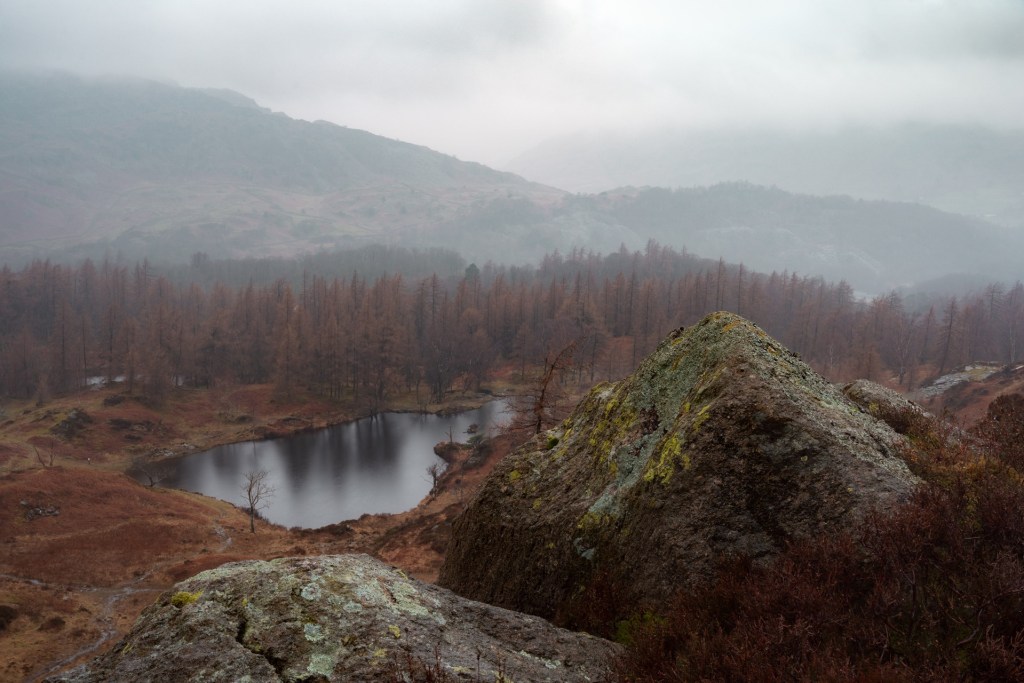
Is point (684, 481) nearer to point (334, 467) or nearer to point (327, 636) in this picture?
point (327, 636)

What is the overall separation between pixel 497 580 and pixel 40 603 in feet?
125

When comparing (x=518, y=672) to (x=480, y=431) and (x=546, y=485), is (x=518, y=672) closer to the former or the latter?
(x=546, y=485)

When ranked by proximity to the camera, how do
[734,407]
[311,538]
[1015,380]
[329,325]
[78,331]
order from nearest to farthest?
1. [734,407]
2. [311,538]
3. [1015,380]
4. [329,325]
5. [78,331]

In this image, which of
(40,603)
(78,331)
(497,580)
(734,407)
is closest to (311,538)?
(40,603)

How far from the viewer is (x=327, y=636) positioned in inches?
191

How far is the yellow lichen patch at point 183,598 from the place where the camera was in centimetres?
525

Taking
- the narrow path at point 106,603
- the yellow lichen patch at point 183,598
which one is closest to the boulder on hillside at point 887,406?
the yellow lichen patch at point 183,598

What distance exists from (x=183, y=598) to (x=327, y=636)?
5.38 ft

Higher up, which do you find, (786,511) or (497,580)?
(786,511)

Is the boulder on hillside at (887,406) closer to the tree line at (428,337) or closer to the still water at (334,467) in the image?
the still water at (334,467)

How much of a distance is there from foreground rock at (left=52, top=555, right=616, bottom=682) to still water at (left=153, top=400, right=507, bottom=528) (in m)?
57.1

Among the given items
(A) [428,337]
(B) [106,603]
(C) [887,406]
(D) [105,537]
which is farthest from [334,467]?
(C) [887,406]

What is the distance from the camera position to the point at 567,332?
406 feet

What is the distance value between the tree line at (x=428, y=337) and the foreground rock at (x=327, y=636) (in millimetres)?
90833
